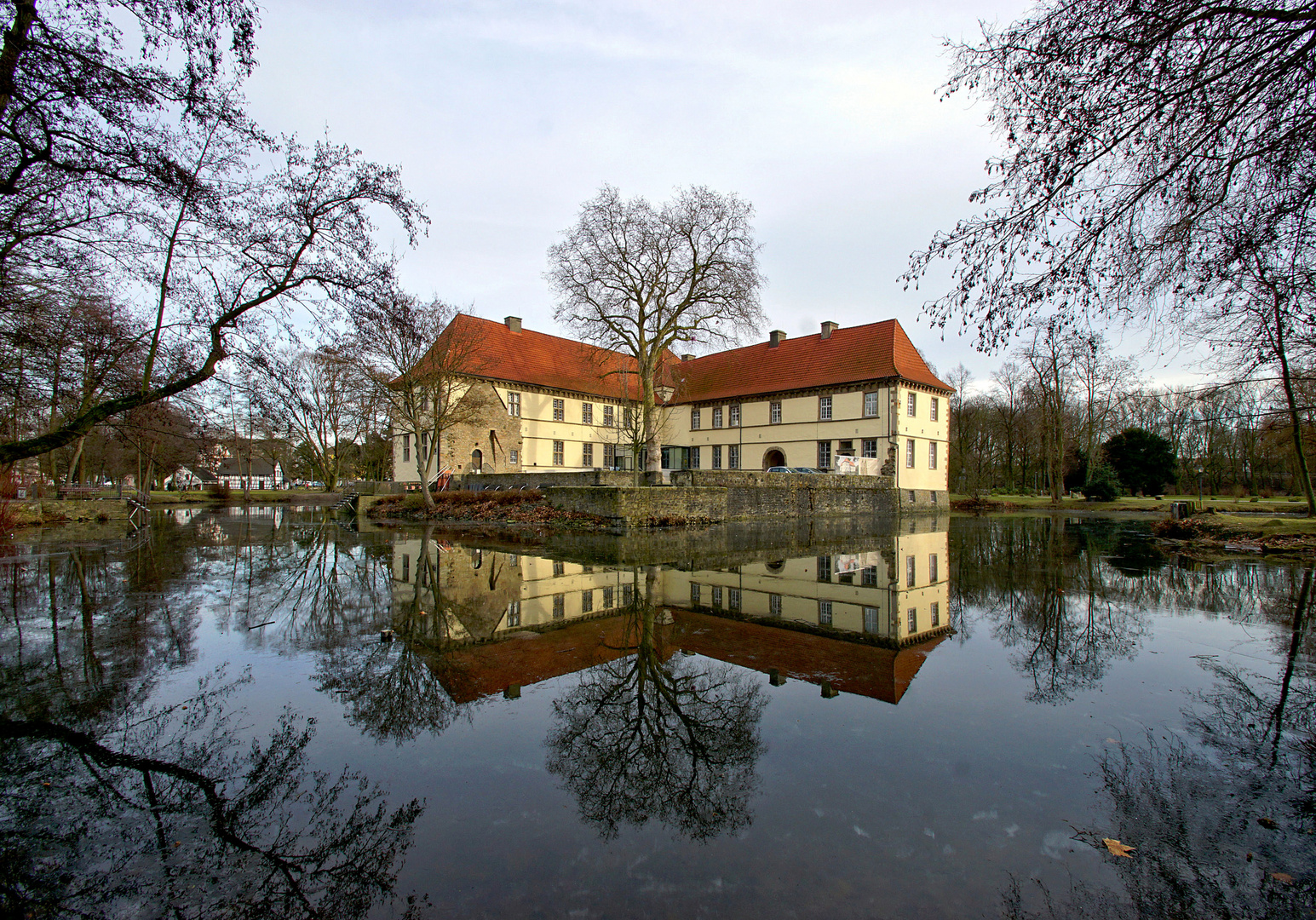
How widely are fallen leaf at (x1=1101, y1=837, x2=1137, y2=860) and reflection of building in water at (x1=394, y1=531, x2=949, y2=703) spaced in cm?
180

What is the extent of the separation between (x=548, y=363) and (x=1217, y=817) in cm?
3780

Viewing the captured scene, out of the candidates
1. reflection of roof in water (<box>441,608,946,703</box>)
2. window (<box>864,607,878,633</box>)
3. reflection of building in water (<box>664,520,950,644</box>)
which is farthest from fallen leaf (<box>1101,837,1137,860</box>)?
window (<box>864,607,878,633</box>)

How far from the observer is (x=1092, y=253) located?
439 centimetres

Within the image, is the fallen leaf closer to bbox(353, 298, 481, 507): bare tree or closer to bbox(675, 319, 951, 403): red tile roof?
bbox(353, 298, 481, 507): bare tree

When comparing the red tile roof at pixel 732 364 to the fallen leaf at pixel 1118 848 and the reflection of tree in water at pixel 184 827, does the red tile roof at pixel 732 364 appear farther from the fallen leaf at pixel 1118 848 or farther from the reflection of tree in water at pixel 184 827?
the fallen leaf at pixel 1118 848

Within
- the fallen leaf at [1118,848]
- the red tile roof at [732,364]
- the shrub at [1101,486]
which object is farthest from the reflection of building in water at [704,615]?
the shrub at [1101,486]

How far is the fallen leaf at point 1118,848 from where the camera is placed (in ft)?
8.00

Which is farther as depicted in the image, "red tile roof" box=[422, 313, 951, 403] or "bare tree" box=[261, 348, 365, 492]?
"red tile roof" box=[422, 313, 951, 403]

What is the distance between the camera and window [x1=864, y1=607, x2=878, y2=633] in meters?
6.22

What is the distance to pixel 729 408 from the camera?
39375mm

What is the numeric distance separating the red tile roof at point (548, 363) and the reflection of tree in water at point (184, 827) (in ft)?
98.8

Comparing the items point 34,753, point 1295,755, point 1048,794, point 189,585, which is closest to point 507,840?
point 1048,794

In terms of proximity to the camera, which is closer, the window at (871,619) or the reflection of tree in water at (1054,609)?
the reflection of tree in water at (1054,609)

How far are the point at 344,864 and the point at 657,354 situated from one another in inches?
1038
